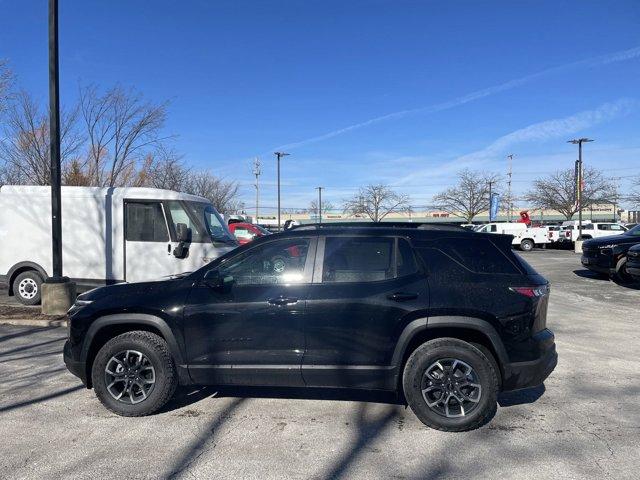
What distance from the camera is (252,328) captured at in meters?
4.28

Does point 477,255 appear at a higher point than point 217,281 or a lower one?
higher

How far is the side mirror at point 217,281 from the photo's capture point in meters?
4.33

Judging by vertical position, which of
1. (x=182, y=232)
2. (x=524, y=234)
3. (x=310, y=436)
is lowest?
(x=310, y=436)

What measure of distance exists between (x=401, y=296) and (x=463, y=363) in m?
0.76

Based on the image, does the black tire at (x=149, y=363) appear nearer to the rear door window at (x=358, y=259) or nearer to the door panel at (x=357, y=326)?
the door panel at (x=357, y=326)

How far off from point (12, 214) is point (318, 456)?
29.8ft

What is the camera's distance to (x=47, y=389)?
518cm

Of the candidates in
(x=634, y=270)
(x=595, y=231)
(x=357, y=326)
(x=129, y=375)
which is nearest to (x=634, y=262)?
(x=634, y=270)

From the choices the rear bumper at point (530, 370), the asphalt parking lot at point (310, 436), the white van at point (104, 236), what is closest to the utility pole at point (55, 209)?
the white van at point (104, 236)

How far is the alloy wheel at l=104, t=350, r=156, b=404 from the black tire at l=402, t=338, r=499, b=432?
2310 millimetres

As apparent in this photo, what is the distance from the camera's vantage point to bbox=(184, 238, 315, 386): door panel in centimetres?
426

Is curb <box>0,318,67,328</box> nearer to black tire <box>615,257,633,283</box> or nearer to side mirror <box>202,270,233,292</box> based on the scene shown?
side mirror <box>202,270,233,292</box>

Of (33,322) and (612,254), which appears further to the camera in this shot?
(612,254)

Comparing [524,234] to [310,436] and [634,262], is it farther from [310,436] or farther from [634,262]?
[310,436]
